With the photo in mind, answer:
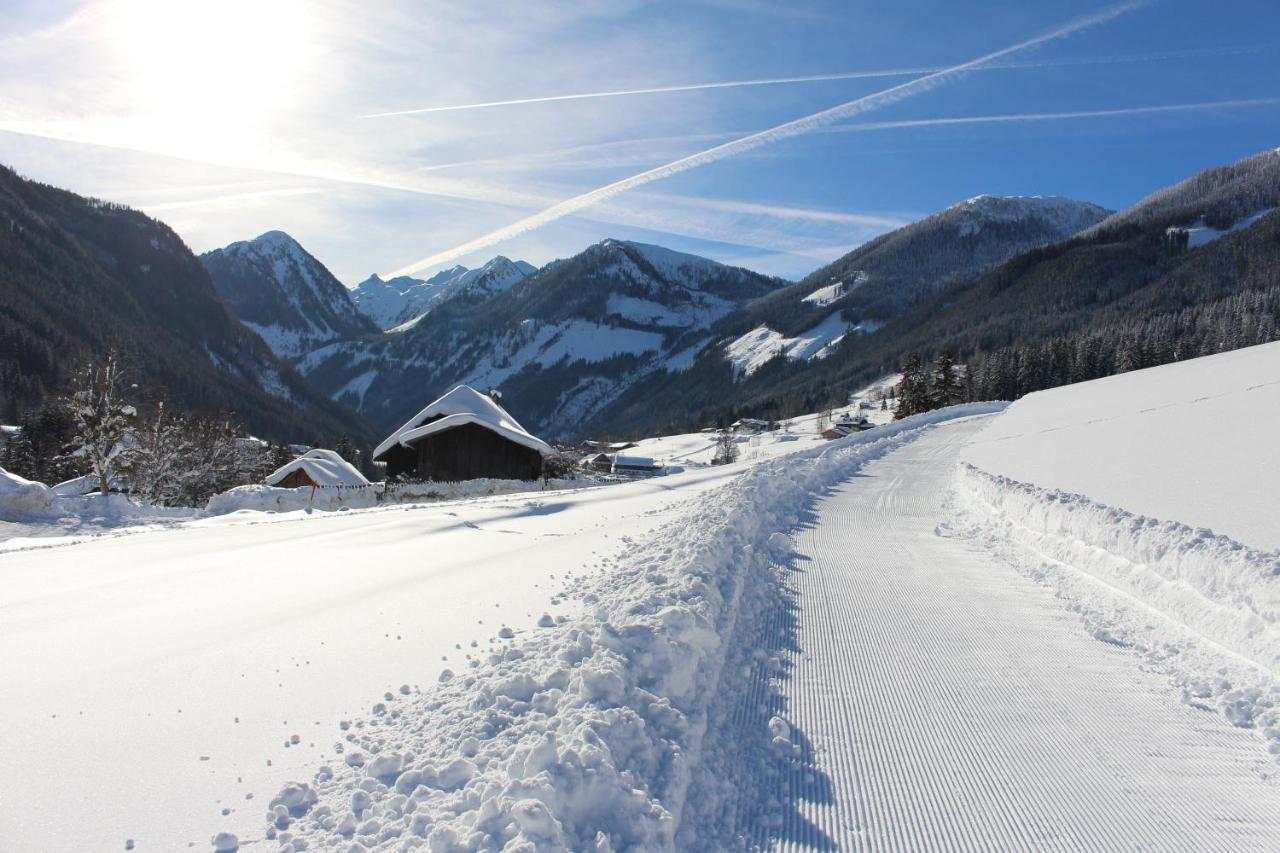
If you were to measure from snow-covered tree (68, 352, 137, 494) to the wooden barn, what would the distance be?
9363 millimetres

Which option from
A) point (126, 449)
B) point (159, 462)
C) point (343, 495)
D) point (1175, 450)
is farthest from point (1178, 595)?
point (159, 462)

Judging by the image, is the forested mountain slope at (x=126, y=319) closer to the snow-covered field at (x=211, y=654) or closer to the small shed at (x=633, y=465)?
A: the small shed at (x=633, y=465)

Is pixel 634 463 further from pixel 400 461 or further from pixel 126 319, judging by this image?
pixel 126 319

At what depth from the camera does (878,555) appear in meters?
9.13

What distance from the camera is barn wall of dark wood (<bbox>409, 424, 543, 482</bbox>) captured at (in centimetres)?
2672

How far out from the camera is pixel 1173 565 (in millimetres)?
6141

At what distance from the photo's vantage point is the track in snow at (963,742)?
3.27 meters

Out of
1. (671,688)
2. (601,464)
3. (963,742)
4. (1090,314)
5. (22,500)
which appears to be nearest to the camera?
(963,742)

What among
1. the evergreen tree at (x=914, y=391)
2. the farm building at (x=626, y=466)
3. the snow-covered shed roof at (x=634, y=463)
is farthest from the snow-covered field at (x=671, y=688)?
the snow-covered shed roof at (x=634, y=463)

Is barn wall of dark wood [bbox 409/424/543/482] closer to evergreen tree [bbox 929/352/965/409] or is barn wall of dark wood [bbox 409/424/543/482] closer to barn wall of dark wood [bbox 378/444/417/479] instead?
barn wall of dark wood [bbox 378/444/417/479]

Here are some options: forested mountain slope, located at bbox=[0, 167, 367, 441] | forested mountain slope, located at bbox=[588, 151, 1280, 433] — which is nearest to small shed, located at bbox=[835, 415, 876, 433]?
forested mountain slope, located at bbox=[588, 151, 1280, 433]

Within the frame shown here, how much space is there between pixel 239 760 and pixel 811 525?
9.38m

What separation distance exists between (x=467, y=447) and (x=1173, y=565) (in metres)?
24.2

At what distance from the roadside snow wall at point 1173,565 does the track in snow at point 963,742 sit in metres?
0.72
